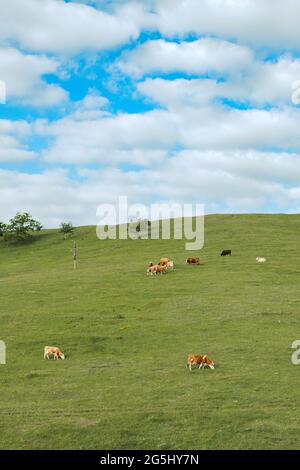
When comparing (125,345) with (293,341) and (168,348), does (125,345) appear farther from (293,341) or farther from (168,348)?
(293,341)

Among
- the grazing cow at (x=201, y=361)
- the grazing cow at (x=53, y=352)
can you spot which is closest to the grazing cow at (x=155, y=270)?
the grazing cow at (x=53, y=352)

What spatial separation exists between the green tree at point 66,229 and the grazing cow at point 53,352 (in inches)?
2501

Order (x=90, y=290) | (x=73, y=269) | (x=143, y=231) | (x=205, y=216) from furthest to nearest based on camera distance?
1. (x=205, y=216)
2. (x=143, y=231)
3. (x=73, y=269)
4. (x=90, y=290)

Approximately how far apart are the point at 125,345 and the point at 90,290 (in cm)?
1738

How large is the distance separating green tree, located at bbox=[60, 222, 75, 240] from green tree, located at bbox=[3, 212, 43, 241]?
227 inches

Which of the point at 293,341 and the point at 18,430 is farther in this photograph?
the point at 293,341

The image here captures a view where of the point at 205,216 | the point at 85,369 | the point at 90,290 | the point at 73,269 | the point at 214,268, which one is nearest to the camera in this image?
the point at 85,369

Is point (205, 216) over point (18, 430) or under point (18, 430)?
over

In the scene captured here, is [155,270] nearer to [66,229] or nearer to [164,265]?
[164,265]

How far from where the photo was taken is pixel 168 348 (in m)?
32.2

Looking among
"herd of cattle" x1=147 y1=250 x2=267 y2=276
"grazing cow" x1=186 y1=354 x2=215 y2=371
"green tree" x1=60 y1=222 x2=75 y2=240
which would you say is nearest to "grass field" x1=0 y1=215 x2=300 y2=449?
"grazing cow" x1=186 y1=354 x2=215 y2=371

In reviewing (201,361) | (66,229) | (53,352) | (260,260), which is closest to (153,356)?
(201,361)

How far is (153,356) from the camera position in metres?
30.9

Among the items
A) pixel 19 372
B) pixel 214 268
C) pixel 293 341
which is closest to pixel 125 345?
pixel 19 372
